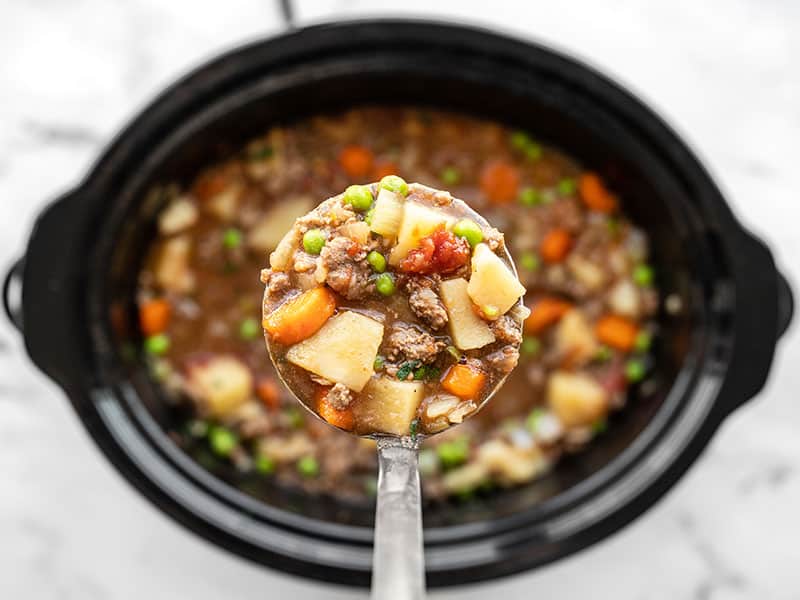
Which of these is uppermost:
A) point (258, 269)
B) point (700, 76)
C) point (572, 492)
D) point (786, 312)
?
point (700, 76)

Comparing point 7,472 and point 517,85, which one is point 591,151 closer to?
point 517,85

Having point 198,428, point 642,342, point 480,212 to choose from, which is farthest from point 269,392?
point 642,342

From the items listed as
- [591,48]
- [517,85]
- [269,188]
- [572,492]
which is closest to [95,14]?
[269,188]

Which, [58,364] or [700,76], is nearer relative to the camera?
[58,364]

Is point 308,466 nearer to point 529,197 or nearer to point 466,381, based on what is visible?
point 529,197

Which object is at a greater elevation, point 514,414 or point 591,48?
point 591,48

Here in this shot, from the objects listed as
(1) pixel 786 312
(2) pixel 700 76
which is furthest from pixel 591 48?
(1) pixel 786 312
